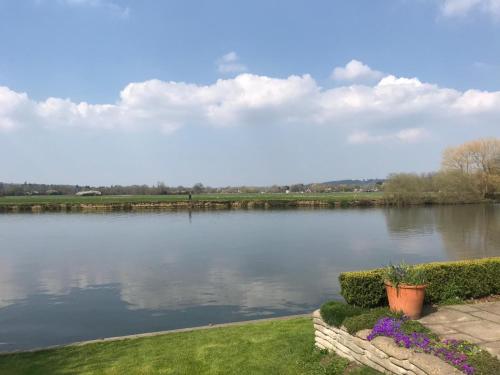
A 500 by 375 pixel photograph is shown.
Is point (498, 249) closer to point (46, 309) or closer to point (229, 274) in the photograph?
point (229, 274)

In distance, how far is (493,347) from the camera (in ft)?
17.2

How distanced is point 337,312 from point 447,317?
1851 millimetres

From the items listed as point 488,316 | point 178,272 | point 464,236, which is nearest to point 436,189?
point 464,236

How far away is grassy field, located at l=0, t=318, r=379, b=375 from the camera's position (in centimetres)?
665

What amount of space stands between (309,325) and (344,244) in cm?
1685

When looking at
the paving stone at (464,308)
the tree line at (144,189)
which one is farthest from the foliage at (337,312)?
the tree line at (144,189)

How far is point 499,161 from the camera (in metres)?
69.9

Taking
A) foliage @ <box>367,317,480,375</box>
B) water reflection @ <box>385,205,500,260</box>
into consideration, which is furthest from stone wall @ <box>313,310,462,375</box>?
water reflection @ <box>385,205,500,260</box>

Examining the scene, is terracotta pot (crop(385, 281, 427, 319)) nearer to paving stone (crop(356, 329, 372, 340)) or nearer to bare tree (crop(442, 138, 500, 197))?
paving stone (crop(356, 329, 372, 340))

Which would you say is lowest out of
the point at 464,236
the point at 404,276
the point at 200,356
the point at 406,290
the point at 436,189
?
the point at 464,236

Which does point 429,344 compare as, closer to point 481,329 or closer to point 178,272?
point 481,329

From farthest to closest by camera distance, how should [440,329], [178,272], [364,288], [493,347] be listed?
[178,272], [364,288], [440,329], [493,347]

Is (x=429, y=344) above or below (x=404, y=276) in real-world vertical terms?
below

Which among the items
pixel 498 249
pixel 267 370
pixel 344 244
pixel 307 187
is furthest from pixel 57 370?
pixel 307 187
